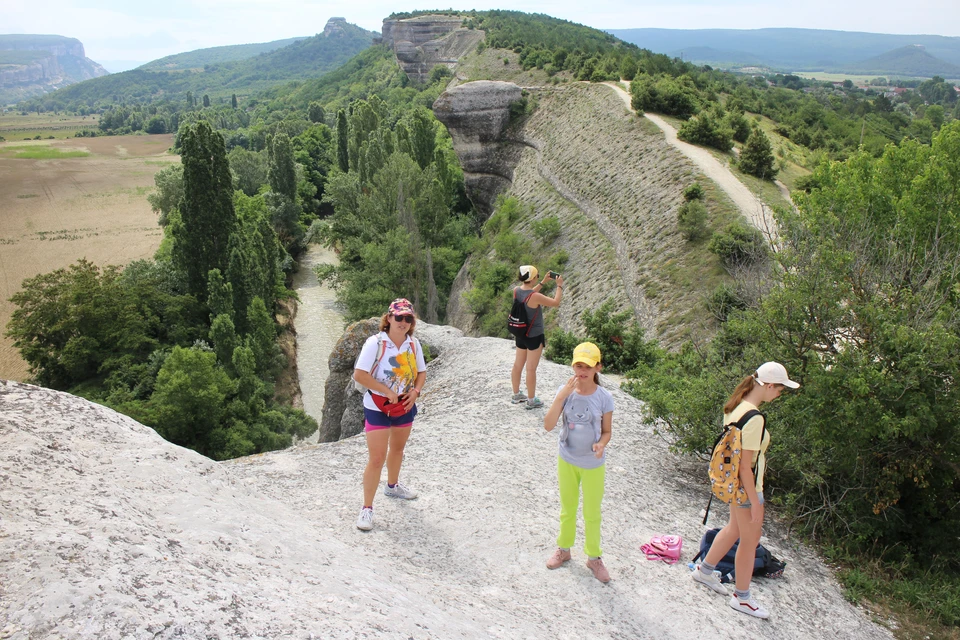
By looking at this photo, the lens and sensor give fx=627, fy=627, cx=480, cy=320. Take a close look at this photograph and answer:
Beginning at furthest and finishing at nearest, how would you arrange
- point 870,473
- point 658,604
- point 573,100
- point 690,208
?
point 573,100
point 690,208
point 870,473
point 658,604

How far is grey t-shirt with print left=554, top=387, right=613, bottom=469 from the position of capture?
232 inches

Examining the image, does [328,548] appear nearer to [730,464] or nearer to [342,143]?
[730,464]

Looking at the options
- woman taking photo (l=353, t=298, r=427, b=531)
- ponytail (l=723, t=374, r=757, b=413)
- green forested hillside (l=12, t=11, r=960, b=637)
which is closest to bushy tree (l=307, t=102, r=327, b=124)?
green forested hillside (l=12, t=11, r=960, b=637)

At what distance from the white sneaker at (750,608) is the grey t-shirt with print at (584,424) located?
1.96 m

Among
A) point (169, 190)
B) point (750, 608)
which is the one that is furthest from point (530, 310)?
point (169, 190)

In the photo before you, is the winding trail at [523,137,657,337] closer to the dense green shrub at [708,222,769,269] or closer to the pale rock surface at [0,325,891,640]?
the dense green shrub at [708,222,769,269]

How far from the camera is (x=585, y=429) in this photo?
5.89m

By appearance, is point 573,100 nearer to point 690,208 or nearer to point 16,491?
point 690,208

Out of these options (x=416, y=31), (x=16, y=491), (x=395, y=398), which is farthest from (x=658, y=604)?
(x=416, y=31)

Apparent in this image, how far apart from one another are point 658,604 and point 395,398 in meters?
3.30

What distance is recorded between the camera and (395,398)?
6.54 metres

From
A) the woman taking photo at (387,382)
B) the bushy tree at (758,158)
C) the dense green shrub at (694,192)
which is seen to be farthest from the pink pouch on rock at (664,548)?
the bushy tree at (758,158)

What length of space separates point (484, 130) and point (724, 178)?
2619cm

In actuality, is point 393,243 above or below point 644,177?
below
